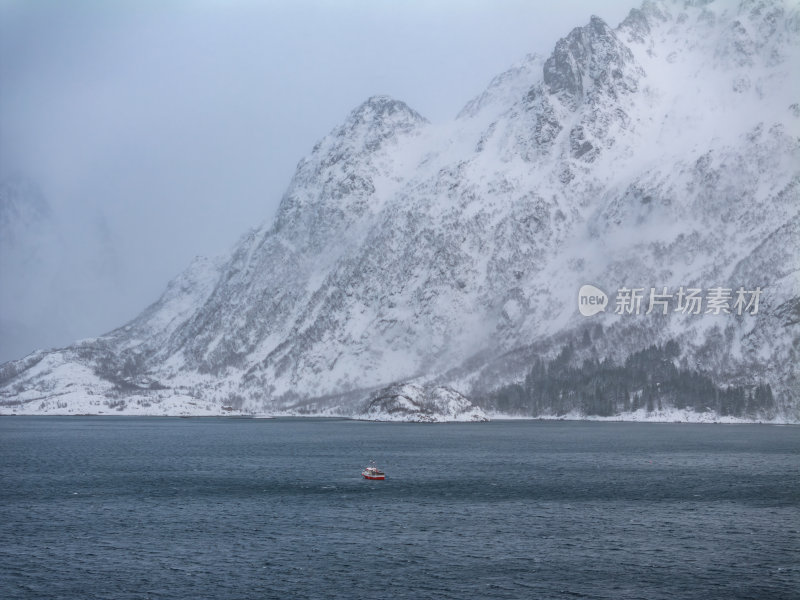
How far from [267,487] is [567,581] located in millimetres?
77424

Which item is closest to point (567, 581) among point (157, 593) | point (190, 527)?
point (157, 593)

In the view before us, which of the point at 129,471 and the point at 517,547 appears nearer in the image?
the point at 517,547

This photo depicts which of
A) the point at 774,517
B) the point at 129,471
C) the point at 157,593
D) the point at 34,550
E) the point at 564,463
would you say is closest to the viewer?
the point at 157,593

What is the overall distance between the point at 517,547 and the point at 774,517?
38.7 metres

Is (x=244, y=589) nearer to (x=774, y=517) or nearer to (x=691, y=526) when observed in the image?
(x=691, y=526)

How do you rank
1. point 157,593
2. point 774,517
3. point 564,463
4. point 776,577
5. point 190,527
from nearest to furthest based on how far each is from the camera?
point 157,593 → point 776,577 → point 190,527 → point 774,517 → point 564,463

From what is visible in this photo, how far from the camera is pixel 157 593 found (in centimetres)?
7375

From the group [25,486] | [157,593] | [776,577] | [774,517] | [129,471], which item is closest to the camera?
[157,593]

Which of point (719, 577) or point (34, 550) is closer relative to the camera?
point (719, 577)

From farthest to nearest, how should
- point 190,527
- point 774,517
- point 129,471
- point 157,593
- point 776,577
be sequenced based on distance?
point 129,471 < point 774,517 < point 190,527 < point 776,577 < point 157,593

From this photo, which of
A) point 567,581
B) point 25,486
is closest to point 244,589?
point 567,581

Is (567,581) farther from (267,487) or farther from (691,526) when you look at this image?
(267,487)

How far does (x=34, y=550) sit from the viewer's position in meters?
90.8

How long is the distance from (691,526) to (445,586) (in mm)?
41832
